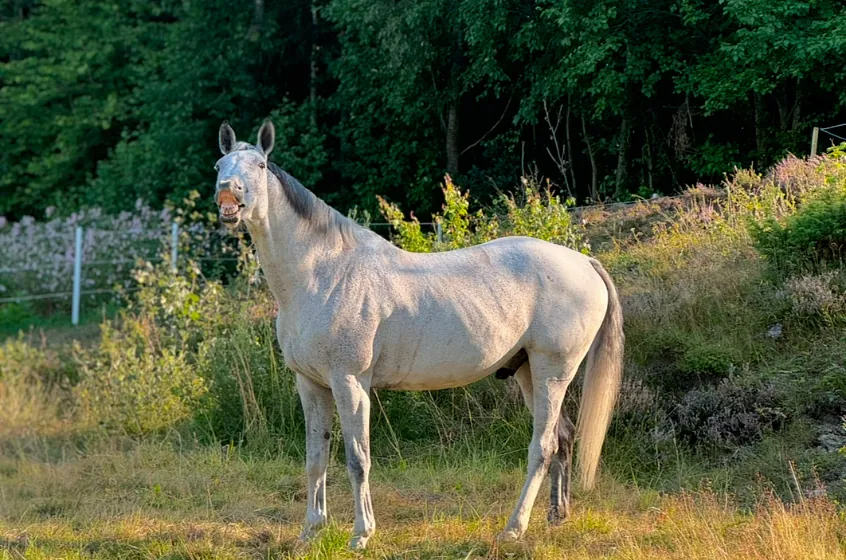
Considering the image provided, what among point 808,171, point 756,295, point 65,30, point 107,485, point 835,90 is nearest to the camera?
point 107,485

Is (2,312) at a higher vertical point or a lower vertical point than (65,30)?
lower

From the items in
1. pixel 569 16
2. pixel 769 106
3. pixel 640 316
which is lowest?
pixel 640 316

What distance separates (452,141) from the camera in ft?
57.7

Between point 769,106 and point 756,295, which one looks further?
point 769,106

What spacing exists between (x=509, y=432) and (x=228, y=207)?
11.1ft

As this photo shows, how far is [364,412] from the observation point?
4.37 m

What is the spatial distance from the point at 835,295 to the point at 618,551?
351 centimetres

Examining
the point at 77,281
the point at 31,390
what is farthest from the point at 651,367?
the point at 77,281

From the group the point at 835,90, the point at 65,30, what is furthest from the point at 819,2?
the point at 65,30

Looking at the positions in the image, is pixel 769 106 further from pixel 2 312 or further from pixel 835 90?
pixel 2 312

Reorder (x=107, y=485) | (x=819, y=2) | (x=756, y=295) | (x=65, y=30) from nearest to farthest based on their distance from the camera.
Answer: (x=107, y=485) < (x=756, y=295) < (x=819, y=2) < (x=65, y=30)

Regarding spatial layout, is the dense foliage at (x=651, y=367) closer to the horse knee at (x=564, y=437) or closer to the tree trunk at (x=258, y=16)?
the horse knee at (x=564, y=437)

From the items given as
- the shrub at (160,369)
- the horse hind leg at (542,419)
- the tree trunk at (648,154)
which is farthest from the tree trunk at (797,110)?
the horse hind leg at (542,419)

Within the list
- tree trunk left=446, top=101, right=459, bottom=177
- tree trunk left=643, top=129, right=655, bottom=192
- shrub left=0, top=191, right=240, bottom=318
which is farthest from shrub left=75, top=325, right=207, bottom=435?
tree trunk left=643, top=129, right=655, bottom=192
